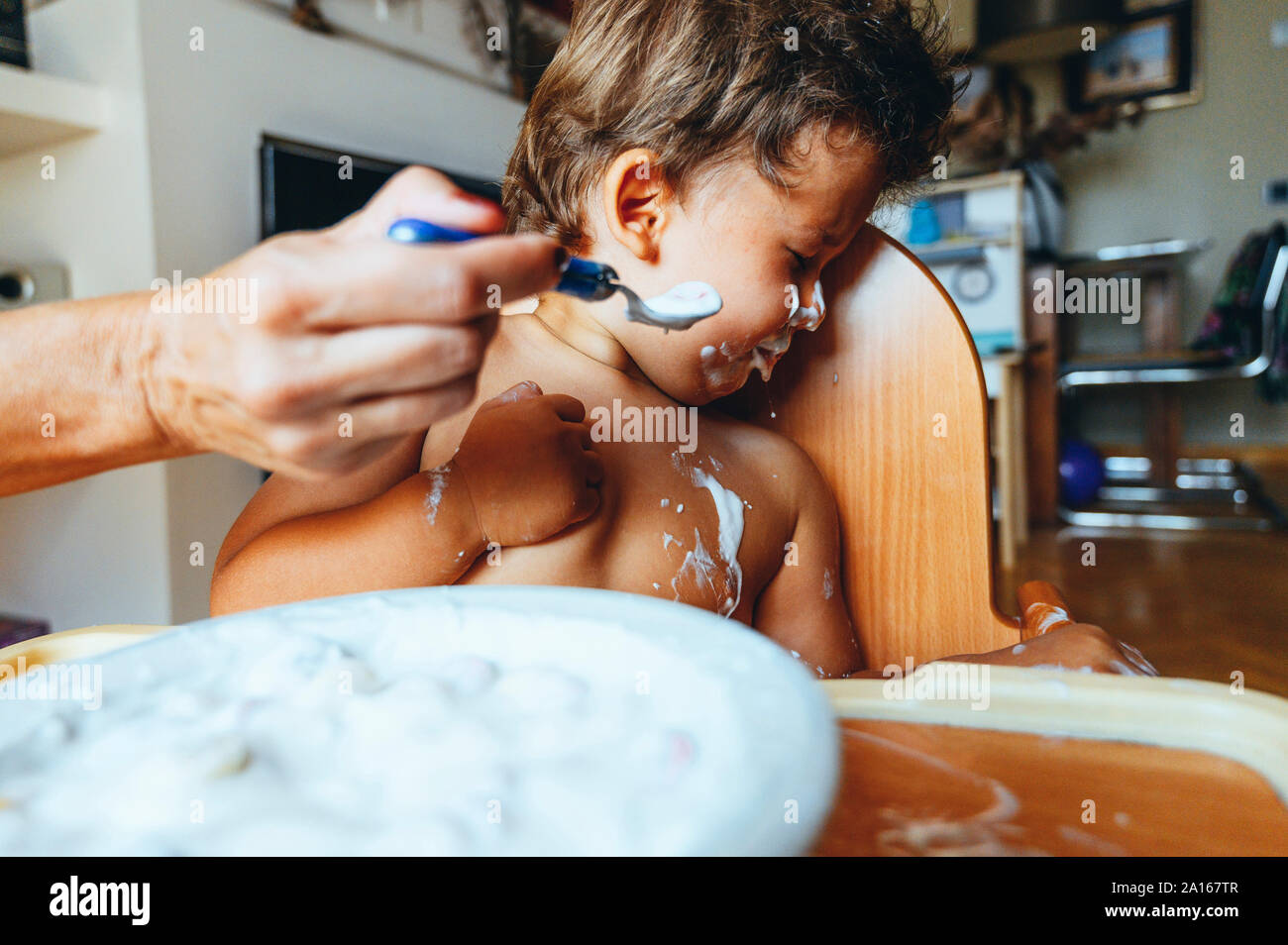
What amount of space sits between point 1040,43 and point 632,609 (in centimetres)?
464

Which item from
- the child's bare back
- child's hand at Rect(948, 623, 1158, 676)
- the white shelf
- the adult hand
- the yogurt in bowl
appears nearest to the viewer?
the yogurt in bowl

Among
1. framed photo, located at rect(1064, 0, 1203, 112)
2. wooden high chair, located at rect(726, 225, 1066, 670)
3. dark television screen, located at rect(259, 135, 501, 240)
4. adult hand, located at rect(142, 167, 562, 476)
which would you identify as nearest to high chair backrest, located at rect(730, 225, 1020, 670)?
wooden high chair, located at rect(726, 225, 1066, 670)

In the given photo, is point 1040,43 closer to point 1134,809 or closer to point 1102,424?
point 1102,424

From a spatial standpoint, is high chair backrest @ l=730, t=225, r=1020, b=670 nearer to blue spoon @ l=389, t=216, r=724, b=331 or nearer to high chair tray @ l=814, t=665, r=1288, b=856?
blue spoon @ l=389, t=216, r=724, b=331

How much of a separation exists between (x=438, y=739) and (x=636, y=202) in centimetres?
56

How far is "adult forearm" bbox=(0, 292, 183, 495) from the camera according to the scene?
0.39 metres

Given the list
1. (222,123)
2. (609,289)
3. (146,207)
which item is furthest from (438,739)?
(222,123)

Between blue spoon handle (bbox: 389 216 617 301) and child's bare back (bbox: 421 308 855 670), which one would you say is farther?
child's bare back (bbox: 421 308 855 670)

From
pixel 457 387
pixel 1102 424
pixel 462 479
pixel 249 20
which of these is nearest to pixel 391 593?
pixel 457 387

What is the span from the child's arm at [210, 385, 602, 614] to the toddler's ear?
0.20 metres

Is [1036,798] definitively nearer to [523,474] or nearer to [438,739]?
[438,739]

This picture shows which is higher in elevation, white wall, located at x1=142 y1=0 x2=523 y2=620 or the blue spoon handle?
white wall, located at x1=142 y1=0 x2=523 y2=620
